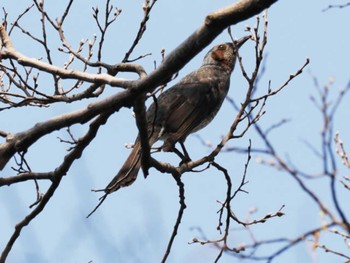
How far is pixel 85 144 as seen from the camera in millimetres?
5820

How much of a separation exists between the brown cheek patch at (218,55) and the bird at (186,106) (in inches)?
4.3

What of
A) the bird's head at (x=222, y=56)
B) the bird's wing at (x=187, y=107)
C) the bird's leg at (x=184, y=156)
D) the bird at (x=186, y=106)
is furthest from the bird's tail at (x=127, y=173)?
the bird's head at (x=222, y=56)

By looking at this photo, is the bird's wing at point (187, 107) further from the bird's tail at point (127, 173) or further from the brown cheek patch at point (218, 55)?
the brown cheek patch at point (218, 55)

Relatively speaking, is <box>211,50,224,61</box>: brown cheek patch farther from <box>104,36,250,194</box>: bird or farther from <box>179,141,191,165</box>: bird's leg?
<box>179,141,191,165</box>: bird's leg

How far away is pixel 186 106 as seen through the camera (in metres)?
8.77

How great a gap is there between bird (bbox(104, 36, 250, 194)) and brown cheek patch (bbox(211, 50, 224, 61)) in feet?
0.36

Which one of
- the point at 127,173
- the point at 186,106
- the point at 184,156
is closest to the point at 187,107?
the point at 186,106

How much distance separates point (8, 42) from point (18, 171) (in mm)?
1056

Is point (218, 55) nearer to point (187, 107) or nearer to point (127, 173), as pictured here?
point (187, 107)

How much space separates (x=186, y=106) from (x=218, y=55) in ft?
7.14

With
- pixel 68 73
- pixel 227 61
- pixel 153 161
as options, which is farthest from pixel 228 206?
pixel 227 61

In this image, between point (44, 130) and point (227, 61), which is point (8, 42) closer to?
point (44, 130)

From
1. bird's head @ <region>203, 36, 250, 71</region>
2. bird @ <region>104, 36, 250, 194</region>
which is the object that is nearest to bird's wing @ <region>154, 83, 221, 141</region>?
bird @ <region>104, 36, 250, 194</region>

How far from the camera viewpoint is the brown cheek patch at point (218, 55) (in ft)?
35.1
